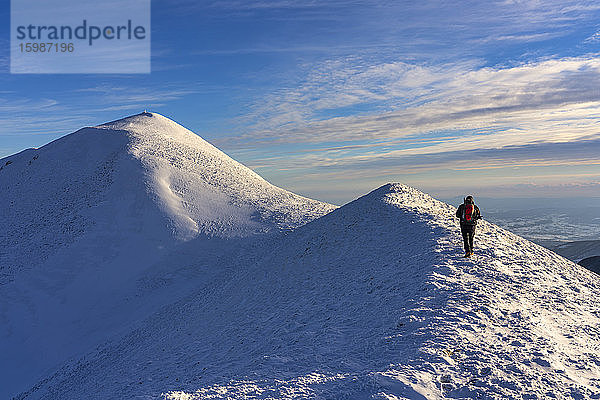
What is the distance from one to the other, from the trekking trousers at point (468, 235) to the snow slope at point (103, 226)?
22100mm

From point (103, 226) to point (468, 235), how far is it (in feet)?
116

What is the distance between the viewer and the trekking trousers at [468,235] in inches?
562

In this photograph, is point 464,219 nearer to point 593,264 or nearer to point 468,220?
point 468,220

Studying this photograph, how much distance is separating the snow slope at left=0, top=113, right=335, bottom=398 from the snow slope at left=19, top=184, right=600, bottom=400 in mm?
6005

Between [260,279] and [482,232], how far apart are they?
11.8m

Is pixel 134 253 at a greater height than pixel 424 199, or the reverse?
pixel 424 199

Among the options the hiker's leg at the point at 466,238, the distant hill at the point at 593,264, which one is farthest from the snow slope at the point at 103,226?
the distant hill at the point at 593,264

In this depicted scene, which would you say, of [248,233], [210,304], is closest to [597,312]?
[210,304]

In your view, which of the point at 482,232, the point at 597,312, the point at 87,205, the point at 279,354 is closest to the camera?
the point at 279,354

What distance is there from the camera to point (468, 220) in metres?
14.3

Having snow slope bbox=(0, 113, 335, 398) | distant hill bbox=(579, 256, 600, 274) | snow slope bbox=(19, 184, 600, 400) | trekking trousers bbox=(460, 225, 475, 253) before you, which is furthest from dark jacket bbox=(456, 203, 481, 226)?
distant hill bbox=(579, 256, 600, 274)

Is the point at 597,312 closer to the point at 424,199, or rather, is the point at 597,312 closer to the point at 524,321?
the point at 524,321

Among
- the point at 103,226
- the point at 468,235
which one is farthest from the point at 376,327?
the point at 103,226

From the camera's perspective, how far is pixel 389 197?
76.7 feet
